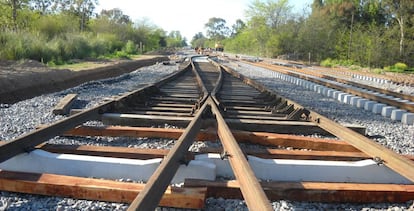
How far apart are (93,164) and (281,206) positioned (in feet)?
4.77

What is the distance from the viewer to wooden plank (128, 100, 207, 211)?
67.1 inches

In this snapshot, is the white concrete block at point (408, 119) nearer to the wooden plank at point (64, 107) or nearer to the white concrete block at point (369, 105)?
the white concrete block at point (369, 105)

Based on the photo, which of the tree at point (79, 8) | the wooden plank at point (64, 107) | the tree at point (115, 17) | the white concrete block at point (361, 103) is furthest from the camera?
the tree at point (115, 17)

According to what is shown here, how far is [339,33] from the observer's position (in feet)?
132

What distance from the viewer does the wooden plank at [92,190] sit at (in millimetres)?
2316

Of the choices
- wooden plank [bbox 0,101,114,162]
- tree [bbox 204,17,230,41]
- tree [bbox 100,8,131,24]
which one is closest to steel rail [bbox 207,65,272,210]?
wooden plank [bbox 0,101,114,162]

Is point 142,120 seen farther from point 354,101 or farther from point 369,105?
point 354,101

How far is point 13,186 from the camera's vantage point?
8.08ft

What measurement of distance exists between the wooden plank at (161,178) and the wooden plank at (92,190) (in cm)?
18

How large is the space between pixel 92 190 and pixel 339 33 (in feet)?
137

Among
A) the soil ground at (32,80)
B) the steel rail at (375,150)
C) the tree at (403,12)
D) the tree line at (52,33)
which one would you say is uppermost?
the tree at (403,12)

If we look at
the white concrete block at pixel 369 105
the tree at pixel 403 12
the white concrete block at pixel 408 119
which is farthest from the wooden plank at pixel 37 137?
the tree at pixel 403 12

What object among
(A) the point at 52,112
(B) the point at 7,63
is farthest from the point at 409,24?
(A) the point at 52,112

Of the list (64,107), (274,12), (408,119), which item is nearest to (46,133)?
(64,107)
